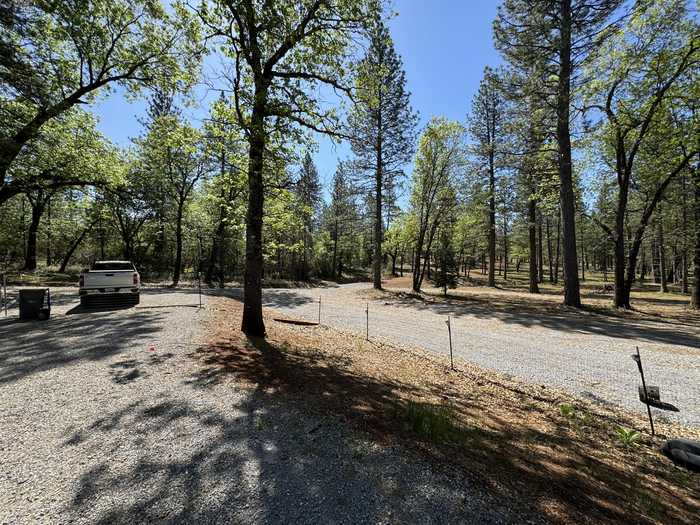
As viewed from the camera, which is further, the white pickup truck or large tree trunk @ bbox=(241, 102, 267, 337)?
the white pickup truck

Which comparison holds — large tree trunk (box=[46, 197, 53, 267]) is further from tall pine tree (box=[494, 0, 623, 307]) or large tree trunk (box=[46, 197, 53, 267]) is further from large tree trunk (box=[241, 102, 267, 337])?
tall pine tree (box=[494, 0, 623, 307])

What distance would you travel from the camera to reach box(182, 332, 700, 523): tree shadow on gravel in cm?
241

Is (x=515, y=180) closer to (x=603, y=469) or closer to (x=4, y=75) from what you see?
(x=603, y=469)

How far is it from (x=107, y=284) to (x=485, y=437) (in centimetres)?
1162

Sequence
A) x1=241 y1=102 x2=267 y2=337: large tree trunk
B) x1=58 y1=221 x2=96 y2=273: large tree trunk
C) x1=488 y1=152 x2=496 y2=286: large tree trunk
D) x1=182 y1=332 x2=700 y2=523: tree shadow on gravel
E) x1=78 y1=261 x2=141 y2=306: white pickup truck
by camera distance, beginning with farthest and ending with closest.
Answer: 1. x1=58 y1=221 x2=96 y2=273: large tree trunk
2. x1=488 y1=152 x2=496 y2=286: large tree trunk
3. x1=78 y1=261 x2=141 y2=306: white pickup truck
4. x1=241 y1=102 x2=267 y2=337: large tree trunk
5. x1=182 y1=332 x2=700 y2=523: tree shadow on gravel

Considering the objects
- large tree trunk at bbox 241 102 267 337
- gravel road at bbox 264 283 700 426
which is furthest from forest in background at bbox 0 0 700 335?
gravel road at bbox 264 283 700 426

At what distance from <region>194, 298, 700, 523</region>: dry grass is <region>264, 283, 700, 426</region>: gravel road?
0.78 meters

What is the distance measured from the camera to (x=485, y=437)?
11.3ft

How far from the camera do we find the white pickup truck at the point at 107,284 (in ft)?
31.0

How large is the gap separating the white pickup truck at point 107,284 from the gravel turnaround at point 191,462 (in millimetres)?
6102

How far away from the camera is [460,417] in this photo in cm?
394

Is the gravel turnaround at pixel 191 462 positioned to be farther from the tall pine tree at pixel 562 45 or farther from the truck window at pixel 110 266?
the tall pine tree at pixel 562 45

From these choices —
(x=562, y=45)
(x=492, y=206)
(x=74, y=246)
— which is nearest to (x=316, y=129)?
(x=562, y=45)

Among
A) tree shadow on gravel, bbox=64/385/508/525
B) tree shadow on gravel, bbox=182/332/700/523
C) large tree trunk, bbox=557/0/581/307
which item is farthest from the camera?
large tree trunk, bbox=557/0/581/307
